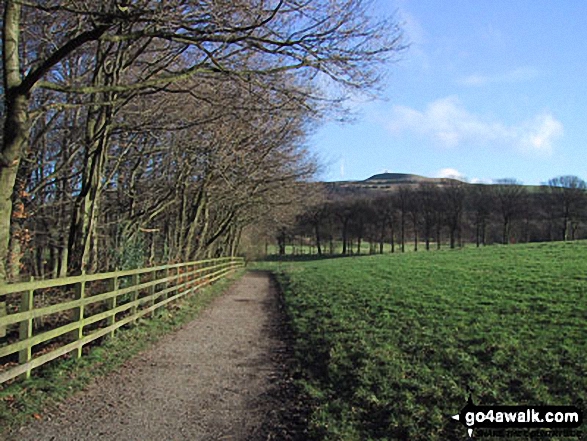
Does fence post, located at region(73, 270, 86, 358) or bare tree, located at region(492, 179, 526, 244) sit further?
bare tree, located at region(492, 179, 526, 244)

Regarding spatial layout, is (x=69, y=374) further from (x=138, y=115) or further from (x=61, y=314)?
(x=138, y=115)

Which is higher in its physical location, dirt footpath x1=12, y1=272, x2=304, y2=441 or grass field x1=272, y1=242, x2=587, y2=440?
grass field x1=272, y1=242, x2=587, y2=440

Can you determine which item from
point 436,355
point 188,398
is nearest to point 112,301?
point 188,398

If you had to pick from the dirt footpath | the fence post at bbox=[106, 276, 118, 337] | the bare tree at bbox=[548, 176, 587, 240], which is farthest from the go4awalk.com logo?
the bare tree at bbox=[548, 176, 587, 240]

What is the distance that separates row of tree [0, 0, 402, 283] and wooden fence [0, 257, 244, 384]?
0.98 meters

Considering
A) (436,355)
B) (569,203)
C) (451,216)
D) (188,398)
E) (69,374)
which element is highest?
(569,203)

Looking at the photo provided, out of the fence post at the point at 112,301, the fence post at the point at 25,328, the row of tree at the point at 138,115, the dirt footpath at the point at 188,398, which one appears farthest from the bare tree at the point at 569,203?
the fence post at the point at 25,328

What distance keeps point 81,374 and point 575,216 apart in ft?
178

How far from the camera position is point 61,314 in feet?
26.8

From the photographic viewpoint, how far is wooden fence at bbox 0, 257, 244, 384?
17.3 ft

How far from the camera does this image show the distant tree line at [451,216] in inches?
2085

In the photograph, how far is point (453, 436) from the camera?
4.24 m

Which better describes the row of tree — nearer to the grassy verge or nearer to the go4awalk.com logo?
the grassy verge

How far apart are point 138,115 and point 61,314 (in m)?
6.59
